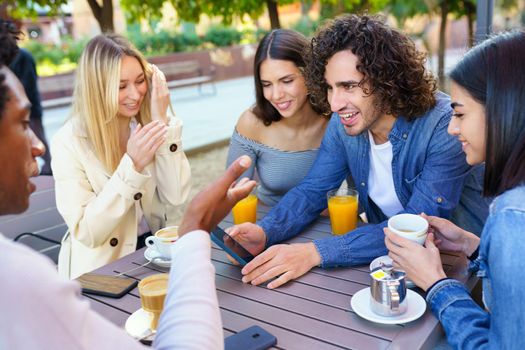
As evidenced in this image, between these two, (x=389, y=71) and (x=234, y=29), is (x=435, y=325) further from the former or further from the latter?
(x=234, y=29)

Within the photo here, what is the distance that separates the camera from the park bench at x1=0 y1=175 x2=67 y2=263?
2.58m

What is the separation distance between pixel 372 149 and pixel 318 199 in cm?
30

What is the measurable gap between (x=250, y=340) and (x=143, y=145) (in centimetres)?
108

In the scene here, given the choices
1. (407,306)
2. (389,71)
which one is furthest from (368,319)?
(389,71)

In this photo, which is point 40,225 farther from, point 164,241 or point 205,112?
point 205,112

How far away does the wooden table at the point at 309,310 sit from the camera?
125 cm

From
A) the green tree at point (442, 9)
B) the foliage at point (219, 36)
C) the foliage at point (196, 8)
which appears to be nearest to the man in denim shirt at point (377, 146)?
the foliage at point (196, 8)

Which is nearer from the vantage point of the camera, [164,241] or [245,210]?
[164,241]

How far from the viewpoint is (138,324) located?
1372 mm

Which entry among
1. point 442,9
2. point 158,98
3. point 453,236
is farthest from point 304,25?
point 453,236

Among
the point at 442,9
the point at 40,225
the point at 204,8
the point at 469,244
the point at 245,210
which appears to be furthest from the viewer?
the point at 442,9

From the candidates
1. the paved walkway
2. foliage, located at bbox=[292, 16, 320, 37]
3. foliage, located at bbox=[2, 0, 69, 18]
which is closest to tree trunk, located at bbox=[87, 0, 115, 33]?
foliage, located at bbox=[2, 0, 69, 18]

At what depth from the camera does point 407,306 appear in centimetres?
135

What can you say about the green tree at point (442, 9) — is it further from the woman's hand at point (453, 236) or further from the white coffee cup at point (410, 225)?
the white coffee cup at point (410, 225)
